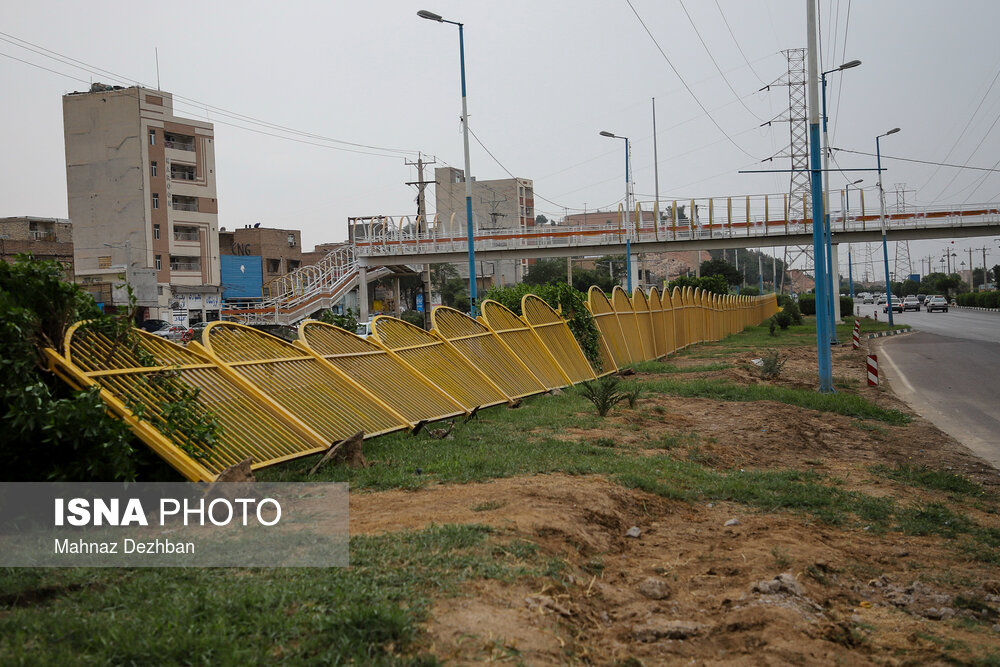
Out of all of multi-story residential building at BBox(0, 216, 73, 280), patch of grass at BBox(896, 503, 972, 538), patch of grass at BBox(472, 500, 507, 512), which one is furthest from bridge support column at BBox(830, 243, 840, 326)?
multi-story residential building at BBox(0, 216, 73, 280)

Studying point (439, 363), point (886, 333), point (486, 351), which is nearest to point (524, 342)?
point (486, 351)

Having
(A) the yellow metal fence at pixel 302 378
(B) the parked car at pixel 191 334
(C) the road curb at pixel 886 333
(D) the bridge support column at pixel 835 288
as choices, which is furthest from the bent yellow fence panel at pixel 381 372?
(D) the bridge support column at pixel 835 288

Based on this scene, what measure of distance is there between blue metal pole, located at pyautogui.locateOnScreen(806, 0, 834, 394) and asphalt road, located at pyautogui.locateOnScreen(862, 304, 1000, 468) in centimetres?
177

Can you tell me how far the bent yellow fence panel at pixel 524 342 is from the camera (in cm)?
1608

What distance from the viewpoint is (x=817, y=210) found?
17328 millimetres

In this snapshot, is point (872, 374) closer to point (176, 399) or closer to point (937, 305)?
point (176, 399)

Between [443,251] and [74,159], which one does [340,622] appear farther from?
[74,159]

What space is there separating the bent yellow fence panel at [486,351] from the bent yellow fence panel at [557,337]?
2.05m

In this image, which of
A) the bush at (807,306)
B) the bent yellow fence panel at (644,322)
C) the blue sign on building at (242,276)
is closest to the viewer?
the bent yellow fence panel at (644,322)

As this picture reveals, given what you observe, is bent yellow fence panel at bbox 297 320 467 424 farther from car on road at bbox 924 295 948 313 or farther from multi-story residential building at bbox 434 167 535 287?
multi-story residential building at bbox 434 167 535 287

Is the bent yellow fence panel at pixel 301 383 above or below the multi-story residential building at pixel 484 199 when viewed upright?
below

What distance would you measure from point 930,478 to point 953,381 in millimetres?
12793

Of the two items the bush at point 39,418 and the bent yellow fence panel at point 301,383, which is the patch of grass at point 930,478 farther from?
the bush at point 39,418

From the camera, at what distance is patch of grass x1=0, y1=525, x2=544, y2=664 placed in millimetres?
3791
